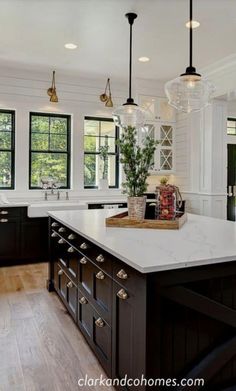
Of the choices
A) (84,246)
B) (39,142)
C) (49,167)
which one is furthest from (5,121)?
(84,246)

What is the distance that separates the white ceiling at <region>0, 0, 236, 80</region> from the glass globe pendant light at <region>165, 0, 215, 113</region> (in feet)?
3.08

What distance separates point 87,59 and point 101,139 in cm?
164

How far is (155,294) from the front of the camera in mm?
1482

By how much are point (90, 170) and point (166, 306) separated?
481 cm

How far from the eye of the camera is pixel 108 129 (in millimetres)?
6281

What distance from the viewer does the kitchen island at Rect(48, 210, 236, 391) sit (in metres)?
1.50

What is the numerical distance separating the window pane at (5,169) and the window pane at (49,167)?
0.39m

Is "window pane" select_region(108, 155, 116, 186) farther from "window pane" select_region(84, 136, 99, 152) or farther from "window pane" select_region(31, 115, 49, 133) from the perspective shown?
"window pane" select_region(31, 115, 49, 133)

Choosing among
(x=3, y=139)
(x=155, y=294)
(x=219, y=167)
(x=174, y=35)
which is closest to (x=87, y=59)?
(x=174, y=35)

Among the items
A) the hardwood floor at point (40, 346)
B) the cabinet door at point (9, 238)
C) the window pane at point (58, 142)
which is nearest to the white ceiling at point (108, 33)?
the window pane at point (58, 142)

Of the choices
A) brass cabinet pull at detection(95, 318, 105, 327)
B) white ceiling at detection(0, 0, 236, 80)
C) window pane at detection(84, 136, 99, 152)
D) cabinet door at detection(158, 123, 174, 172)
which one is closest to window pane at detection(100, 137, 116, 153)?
window pane at detection(84, 136, 99, 152)

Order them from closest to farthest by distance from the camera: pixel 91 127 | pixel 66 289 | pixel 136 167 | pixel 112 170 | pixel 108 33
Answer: pixel 136 167 < pixel 66 289 < pixel 108 33 < pixel 91 127 < pixel 112 170

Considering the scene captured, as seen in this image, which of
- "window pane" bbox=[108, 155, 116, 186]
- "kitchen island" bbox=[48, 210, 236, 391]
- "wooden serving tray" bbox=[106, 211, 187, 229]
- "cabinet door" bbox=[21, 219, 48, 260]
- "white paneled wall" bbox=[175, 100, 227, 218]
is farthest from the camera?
"window pane" bbox=[108, 155, 116, 186]

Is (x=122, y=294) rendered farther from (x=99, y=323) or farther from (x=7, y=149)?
(x=7, y=149)
